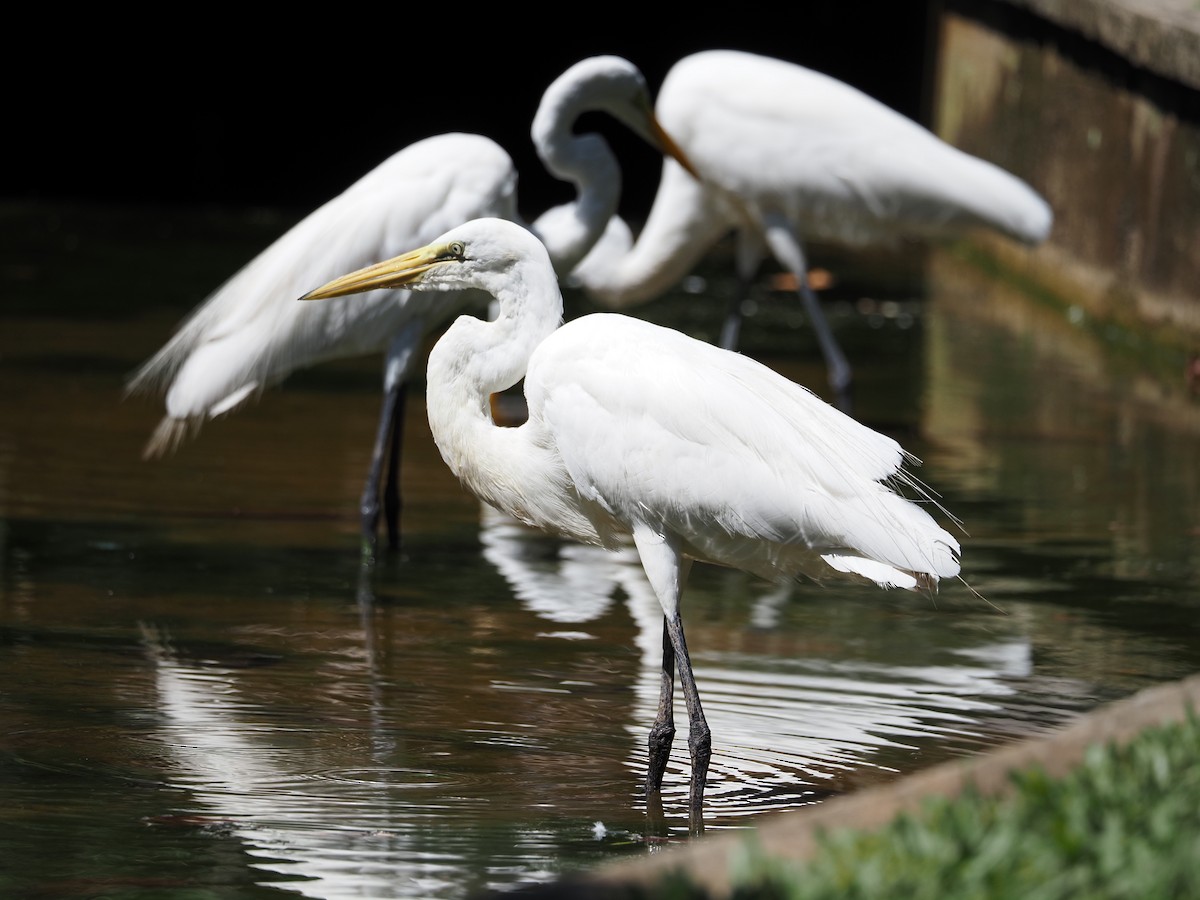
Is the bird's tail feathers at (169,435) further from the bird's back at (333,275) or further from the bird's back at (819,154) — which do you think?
the bird's back at (819,154)

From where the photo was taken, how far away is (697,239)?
9727 mm

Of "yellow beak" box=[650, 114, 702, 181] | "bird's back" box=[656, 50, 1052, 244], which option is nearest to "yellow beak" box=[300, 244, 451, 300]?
"yellow beak" box=[650, 114, 702, 181]

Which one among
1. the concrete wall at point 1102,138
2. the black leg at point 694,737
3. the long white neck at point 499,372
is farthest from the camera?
the concrete wall at point 1102,138

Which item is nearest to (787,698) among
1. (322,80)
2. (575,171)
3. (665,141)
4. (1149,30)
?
(575,171)

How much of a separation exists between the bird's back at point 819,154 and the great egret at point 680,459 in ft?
15.4

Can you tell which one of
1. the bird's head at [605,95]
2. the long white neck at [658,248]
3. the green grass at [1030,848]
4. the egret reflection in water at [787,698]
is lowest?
the egret reflection in water at [787,698]

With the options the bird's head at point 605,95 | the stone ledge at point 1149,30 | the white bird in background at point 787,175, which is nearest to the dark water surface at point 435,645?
the white bird in background at point 787,175

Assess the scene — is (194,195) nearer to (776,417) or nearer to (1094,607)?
(1094,607)

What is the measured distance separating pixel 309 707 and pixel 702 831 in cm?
127

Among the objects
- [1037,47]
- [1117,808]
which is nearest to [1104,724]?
[1117,808]

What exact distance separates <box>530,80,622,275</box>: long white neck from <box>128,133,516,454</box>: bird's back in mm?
250

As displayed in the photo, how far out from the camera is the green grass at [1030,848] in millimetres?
2803

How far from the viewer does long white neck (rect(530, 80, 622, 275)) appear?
290 inches

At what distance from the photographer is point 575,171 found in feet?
24.5
